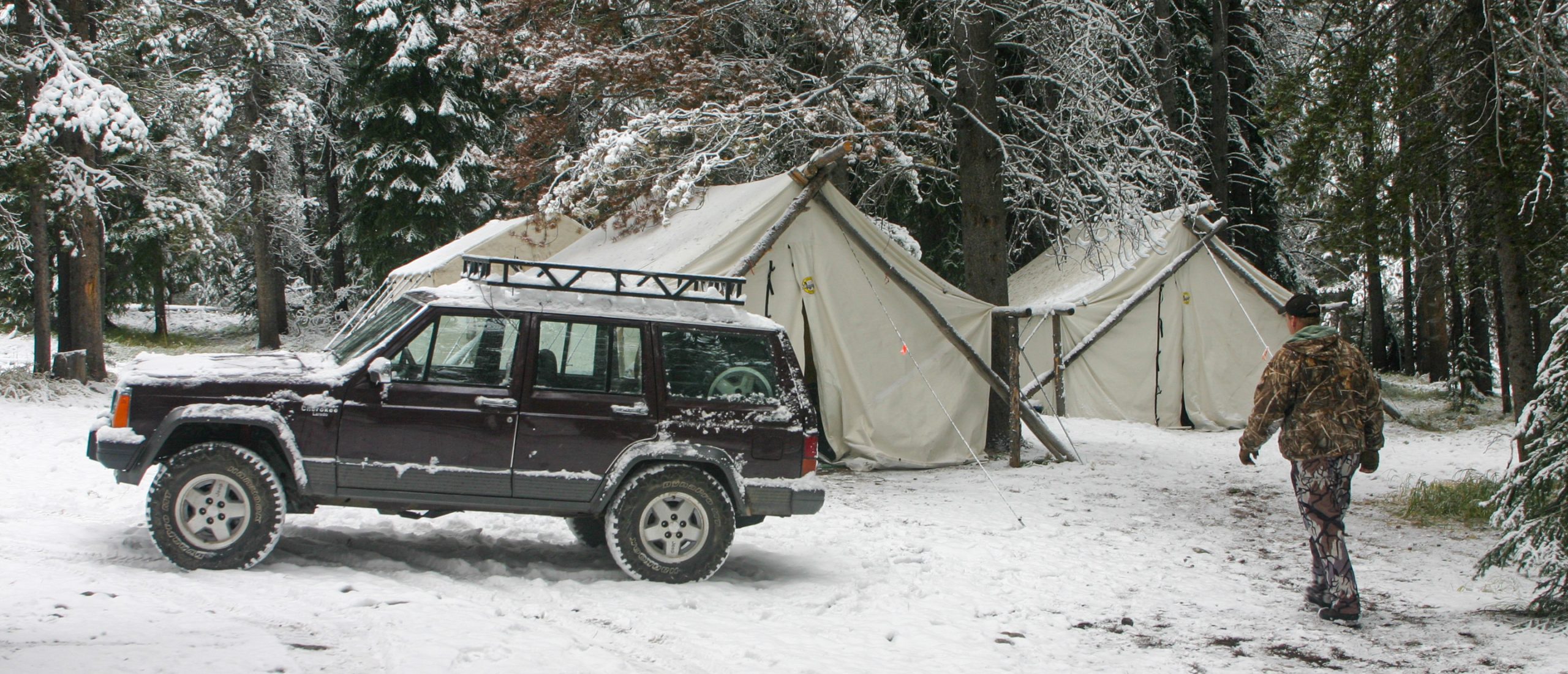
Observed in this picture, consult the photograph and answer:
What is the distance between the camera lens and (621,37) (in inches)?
632

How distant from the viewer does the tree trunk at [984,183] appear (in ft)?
42.3

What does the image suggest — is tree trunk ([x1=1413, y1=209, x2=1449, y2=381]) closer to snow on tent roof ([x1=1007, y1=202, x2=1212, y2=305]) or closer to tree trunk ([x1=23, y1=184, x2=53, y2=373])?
snow on tent roof ([x1=1007, y1=202, x2=1212, y2=305])

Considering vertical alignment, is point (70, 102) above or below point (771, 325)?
above

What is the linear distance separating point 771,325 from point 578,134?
43.9 feet

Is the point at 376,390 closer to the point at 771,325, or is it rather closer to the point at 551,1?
the point at 771,325

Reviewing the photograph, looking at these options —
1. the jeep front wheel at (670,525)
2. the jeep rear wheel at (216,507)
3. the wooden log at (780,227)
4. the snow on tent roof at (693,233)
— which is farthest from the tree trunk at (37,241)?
the jeep front wheel at (670,525)

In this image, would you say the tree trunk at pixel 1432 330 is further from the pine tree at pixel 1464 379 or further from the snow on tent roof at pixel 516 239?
the snow on tent roof at pixel 516 239

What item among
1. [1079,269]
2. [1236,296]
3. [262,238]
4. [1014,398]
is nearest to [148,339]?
[262,238]

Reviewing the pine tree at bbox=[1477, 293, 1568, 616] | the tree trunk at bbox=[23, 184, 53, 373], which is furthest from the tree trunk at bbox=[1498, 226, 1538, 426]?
the tree trunk at bbox=[23, 184, 53, 373]

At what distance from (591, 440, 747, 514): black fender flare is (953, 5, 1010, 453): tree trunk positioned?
Answer: 22.5 feet

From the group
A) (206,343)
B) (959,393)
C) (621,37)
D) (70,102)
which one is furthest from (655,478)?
(206,343)

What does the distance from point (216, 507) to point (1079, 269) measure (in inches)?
563

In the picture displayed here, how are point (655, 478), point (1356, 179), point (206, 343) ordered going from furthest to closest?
point (206, 343), point (1356, 179), point (655, 478)

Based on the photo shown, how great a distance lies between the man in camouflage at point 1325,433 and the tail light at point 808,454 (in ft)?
7.85
